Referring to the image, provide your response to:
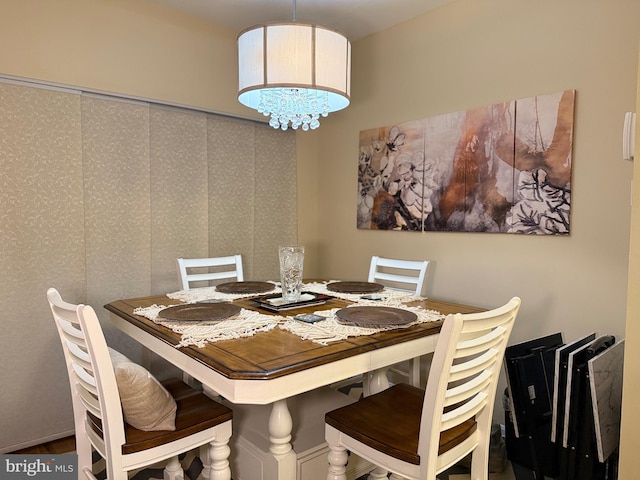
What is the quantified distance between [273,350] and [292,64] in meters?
1.20

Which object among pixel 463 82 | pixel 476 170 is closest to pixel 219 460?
pixel 476 170

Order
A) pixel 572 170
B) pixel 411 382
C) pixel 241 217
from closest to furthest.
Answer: pixel 572 170, pixel 411 382, pixel 241 217

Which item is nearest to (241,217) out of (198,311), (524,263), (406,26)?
(198,311)

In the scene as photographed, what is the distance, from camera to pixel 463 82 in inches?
98.9

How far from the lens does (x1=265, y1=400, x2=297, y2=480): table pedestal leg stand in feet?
4.89

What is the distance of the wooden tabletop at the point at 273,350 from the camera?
3.90 feet

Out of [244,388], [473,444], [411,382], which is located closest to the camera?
[244,388]

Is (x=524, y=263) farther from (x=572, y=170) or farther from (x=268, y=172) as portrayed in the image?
(x=268, y=172)

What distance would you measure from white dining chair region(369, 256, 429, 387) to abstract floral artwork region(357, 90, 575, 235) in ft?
1.02

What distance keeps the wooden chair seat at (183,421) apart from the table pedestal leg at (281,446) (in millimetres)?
171

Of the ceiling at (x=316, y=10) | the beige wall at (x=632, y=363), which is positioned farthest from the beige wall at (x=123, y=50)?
the beige wall at (x=632, y=363)

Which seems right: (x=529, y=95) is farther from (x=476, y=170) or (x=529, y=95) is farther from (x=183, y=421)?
(x=183, y=421)

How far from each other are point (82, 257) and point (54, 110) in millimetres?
842

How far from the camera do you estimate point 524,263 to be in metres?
2.26
